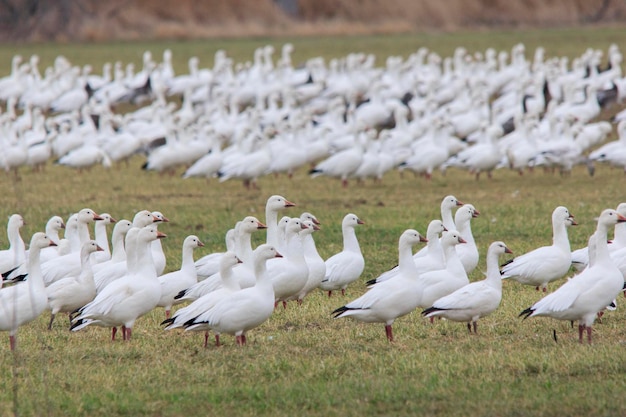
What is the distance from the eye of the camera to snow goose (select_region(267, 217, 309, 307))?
8.90m

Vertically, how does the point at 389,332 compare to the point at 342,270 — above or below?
below

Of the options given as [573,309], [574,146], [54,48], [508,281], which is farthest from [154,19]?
[573,309]

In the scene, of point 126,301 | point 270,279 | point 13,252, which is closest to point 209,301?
point 126,301

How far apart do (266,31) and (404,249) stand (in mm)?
34718

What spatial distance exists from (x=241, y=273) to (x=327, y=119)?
47.9 ft

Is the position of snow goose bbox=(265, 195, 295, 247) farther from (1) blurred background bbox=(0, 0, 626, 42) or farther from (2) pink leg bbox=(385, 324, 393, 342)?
(1) blurred background bbox=(0, 0, 626, 42)

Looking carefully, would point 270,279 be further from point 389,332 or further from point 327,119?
point 327,119

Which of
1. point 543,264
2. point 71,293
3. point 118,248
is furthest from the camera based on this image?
point 118,248

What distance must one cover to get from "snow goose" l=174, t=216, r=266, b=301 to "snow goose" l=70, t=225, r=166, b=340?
0.50 m

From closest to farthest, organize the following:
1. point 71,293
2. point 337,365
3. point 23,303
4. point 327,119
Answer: point 337,365, point 23,303, point 71,293, point 327,119

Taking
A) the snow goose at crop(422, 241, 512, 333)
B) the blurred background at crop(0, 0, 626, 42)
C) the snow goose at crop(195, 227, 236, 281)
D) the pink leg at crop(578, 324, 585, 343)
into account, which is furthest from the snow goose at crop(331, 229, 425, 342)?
the blurred background at crop(0, 0, 626, 42)

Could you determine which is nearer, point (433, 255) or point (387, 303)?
point (387, 303)

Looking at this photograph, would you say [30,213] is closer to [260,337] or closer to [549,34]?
[260,337]

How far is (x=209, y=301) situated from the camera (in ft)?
25.6
